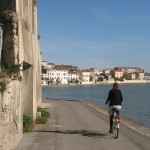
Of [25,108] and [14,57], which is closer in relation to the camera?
[14,57]

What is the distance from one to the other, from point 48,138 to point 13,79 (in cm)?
317

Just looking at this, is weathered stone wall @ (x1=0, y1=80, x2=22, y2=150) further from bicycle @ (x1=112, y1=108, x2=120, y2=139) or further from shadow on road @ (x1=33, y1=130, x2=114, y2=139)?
bicycle @ (x1=112, y1=108, x2=120, y2=139)

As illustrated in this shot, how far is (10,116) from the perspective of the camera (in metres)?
12.0

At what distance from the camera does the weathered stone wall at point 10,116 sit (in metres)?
10.8

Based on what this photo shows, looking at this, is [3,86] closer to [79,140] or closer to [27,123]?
[79,140]

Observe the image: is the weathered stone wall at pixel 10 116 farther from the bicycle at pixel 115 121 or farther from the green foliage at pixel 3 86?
the bicycle at pixel 115 121

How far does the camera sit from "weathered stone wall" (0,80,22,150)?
1084 cm

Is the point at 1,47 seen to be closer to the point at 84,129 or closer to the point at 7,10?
the point at 7,10

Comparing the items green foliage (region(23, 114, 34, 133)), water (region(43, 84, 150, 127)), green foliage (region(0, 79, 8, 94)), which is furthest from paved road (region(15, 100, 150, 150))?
water (region(43, 84, 150, 127))

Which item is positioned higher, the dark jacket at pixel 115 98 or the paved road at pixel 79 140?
the dark jacket at pixel 115 98

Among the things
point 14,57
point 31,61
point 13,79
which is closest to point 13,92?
point 13,79

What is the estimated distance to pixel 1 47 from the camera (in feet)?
46.6

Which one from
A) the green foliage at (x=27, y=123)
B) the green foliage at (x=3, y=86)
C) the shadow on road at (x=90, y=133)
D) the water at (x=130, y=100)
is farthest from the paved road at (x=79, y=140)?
the water at (x=130, y=100)

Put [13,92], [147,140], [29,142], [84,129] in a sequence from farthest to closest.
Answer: [84,129] → [147,140] → [29,142] → [13,92]
